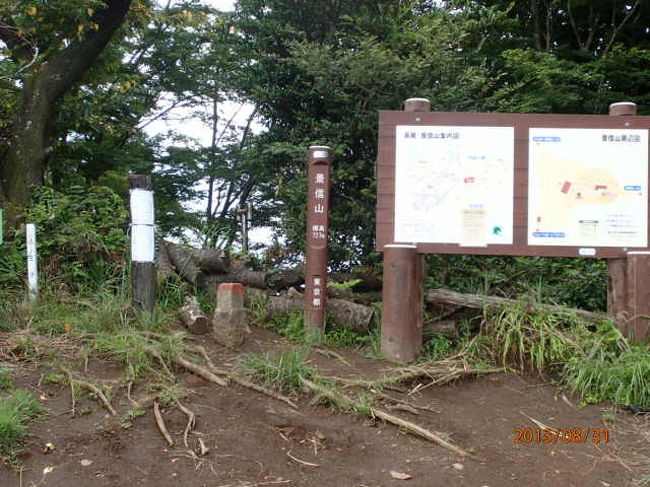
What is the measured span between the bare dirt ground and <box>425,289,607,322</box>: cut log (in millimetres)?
936

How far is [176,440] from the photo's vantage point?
3.74 meters

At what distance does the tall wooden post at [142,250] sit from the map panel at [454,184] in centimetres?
230

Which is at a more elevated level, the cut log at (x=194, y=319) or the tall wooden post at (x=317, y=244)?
the tall wooden post at (x=317, y=244)

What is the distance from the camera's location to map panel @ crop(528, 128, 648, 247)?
546 centimetres

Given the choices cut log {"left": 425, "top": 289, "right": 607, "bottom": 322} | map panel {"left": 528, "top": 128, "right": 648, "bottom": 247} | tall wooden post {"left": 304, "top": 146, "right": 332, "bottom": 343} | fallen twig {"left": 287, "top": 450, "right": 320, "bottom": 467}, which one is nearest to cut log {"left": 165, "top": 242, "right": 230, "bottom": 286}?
tall wooden post {"left": 304, "top": 146, "right": 332, "bottom": 343}

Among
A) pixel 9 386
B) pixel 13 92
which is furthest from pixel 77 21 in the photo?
pixel 9 386

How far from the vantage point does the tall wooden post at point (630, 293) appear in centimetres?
525

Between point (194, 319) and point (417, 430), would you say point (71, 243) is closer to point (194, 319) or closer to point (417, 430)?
point (194, 319)

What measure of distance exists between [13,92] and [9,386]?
5480mm

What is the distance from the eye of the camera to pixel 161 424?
381 centimetres

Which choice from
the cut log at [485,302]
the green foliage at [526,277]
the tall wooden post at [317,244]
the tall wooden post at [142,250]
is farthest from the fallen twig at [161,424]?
the green foliage at [526,277]

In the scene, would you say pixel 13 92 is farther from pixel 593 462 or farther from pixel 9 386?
pixel 593 462
